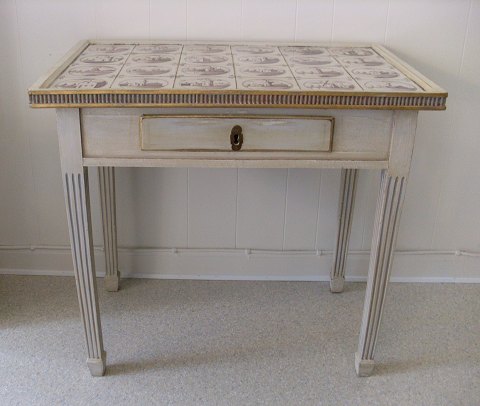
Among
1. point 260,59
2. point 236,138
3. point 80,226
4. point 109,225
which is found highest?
point 260,59

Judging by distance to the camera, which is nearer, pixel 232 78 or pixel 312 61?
pixel 232 78

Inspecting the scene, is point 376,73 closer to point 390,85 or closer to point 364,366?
point 390,85

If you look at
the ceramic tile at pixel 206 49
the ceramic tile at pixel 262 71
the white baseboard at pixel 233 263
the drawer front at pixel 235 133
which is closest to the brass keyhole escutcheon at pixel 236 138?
the drawer front at pixel 235 133

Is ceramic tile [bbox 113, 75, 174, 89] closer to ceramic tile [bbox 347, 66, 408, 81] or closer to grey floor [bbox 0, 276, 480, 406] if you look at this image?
ceramic tile [bbox 347, 66, 408, 81]

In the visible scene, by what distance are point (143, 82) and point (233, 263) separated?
885 millimetres

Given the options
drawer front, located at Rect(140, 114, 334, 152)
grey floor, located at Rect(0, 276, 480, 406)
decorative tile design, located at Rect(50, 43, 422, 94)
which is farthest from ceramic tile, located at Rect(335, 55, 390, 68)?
grey floor, located at Rect(0, 276, 480, 406)

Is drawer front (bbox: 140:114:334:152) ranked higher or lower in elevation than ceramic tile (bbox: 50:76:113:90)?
lower

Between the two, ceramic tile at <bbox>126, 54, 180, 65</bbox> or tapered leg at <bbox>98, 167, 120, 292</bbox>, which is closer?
ceramic tile at <bbox>126, 54, 180, 65</bbox>

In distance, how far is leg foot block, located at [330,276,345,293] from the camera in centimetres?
198

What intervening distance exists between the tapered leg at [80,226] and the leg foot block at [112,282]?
0.37 meters

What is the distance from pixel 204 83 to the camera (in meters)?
1.30

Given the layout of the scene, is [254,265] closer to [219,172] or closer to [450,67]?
[219,172]

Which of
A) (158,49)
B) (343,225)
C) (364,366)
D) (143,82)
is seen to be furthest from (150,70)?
(364,366)

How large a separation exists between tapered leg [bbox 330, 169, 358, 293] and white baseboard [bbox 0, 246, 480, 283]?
0.07 metres
